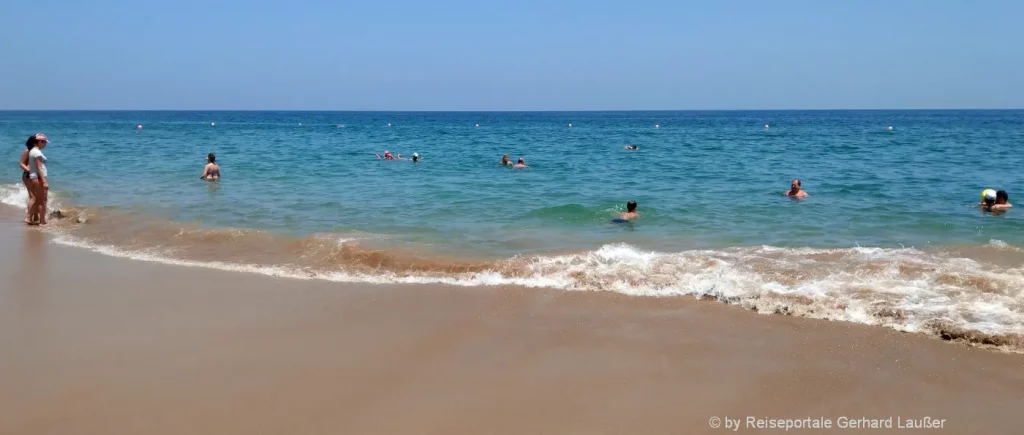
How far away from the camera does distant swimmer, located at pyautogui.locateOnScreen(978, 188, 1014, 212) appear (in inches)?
436

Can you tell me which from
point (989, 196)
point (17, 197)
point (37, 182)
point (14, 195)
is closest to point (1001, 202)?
point (989, 196)

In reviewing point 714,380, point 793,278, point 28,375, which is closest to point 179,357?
point 28,375

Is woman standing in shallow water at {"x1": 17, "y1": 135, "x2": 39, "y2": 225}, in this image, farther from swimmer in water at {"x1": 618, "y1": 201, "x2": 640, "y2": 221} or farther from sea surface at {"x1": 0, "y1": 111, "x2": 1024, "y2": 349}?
swimmer in water at {"x1": 618, "y1": 201, "x2": 640, "y2": 221}

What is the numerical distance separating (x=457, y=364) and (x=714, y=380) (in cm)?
174

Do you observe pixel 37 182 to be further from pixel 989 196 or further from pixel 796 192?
pixel 989 196

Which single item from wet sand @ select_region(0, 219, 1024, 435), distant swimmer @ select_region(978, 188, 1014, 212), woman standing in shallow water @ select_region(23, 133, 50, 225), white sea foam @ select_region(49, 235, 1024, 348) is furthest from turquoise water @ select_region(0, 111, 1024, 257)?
wet sand @ select_region(0, 219, 1024, 435)

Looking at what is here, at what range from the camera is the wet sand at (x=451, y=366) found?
3.81 meters

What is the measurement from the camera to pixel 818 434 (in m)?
3.71

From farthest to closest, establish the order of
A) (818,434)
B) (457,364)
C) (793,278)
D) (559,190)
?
1. (559,190)
2. (793,278)
3. (457,364)
4. (818,434)

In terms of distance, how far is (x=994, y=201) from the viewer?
11.2 m

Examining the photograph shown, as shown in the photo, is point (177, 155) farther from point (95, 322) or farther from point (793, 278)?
point (793, 278)

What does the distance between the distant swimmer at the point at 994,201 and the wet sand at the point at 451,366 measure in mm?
7960

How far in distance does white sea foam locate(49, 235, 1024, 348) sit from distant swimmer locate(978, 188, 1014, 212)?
14.6 ft

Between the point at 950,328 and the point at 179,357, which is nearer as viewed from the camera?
the point at 179,357
